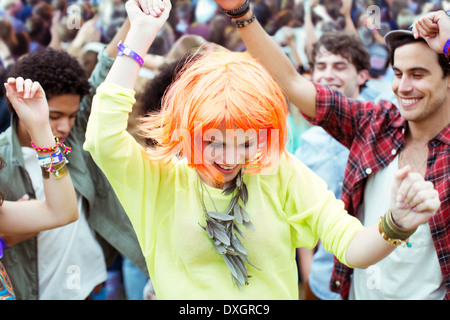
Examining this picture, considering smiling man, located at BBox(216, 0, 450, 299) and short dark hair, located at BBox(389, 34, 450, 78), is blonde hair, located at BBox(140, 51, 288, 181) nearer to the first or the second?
smiling man, located at BBox(216, 0, 450, 299)

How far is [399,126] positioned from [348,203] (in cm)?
43

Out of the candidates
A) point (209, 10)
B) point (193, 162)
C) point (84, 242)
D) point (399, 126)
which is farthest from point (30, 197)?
point (209, 10)

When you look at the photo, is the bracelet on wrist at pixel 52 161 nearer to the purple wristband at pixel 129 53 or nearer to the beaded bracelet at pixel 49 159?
the beaded bracelet at pixel 49 159

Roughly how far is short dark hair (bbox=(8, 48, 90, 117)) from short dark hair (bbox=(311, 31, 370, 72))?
5.67 ft

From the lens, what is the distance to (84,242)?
2.43 m

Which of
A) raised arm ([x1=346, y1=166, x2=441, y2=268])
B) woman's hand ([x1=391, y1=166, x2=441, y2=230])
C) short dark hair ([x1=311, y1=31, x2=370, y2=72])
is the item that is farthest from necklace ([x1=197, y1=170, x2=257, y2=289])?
short dark hair ([x1=311, y1=31, x2=370, y2=72])

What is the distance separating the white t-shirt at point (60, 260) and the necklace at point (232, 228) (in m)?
1.09

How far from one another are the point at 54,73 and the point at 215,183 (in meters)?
1.32

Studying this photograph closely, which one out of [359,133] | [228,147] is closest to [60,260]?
[228,147]

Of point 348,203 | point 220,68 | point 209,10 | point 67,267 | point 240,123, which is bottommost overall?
point 67,267

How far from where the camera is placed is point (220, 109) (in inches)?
55.1

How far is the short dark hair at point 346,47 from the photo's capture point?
3.31 meters

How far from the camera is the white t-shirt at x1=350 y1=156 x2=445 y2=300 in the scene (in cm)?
204
